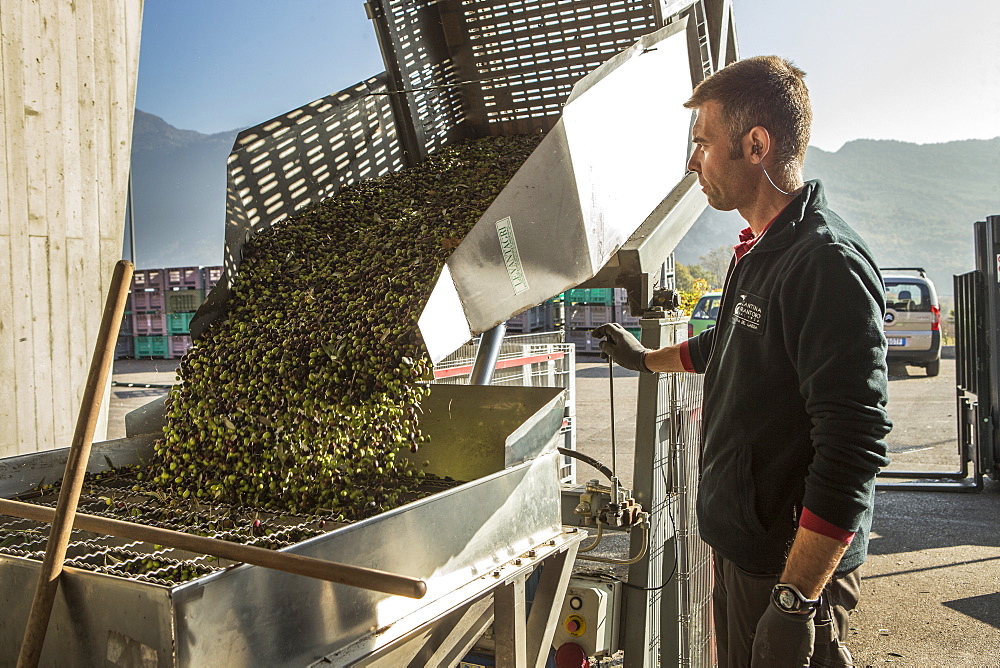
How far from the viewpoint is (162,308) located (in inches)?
669

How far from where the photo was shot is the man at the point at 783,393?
63.2 inches

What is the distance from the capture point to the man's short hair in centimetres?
189

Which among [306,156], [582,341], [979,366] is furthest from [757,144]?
[582,341]

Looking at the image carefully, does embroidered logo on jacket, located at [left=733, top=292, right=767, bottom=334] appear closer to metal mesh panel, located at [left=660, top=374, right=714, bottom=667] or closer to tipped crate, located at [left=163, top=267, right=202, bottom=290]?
metal mesh panel, located at [left=660, top=374, right=714, bottom=667]

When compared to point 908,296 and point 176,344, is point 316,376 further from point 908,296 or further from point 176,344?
point 176,344

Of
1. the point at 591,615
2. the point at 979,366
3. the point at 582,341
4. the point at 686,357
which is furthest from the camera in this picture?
the point at 582,341

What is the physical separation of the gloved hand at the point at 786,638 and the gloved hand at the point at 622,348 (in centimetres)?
113

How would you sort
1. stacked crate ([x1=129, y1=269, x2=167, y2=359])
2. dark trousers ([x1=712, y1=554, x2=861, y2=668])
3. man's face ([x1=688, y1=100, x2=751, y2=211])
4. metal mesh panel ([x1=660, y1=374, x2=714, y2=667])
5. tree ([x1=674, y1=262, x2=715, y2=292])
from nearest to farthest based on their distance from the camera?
dark trousers ([x1=712, y1=554, x2=861, y2=668]) → man's face ([x1=688, y1=100, x2=751, y2=211]) → metal mesh panel ([x1=660, y1=374, x2=714, y2=667]) → stacked crate ([x1=129, y1=269, x2=167, y2=359]) → tree ([x1=674, y1=262, x2=715, y2=292])

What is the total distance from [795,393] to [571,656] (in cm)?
143

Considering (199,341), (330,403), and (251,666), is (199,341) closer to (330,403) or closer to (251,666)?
(330,403)

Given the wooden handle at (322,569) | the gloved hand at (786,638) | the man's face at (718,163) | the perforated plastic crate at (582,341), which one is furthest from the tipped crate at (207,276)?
the gloved hand at (786,638)

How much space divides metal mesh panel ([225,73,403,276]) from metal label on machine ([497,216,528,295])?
1315 mm

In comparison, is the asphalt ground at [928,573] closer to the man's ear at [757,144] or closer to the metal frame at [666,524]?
the metal frame at [666,524]

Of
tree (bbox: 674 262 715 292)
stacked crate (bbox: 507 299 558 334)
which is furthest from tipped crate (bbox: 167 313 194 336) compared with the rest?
tree (bbox: 674 262 715 292)
